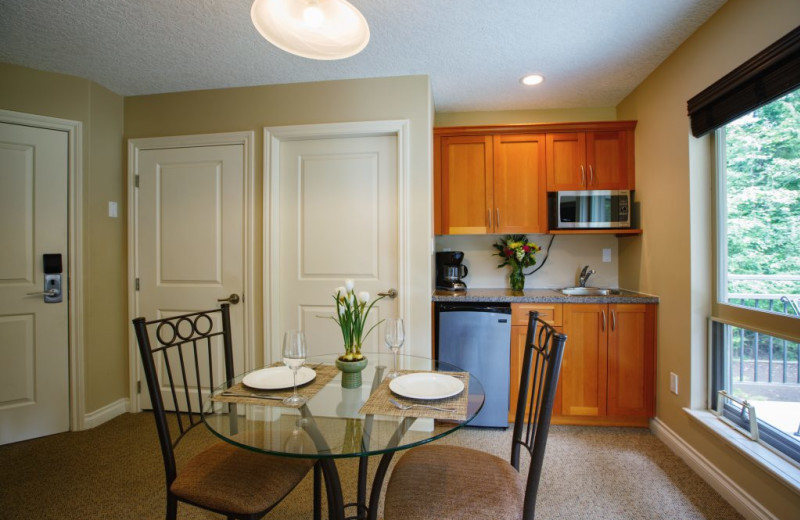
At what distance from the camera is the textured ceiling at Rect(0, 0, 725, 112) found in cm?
183

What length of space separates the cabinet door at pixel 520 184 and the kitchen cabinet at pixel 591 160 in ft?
0.33

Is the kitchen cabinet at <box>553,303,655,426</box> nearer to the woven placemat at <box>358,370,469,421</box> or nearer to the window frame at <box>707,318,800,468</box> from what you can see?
the window frame at <box>707,318,800,468</box>

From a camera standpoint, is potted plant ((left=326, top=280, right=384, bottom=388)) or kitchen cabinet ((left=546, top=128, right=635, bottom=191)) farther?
kitchen cabinet ((left=546, top=128, right=635, bottom=191))

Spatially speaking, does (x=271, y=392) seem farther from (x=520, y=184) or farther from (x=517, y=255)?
(x=520, y=184)

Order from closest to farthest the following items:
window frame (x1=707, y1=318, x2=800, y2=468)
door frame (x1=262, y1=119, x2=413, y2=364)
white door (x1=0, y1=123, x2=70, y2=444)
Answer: window frame (x1=707, y1=318, x2=800, y2=468) → white door (x1=0, y1=123, x2=70, y2=444) → door frame (x1=262, y1=119, x2=413, y2=364)

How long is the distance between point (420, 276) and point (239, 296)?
1365mm

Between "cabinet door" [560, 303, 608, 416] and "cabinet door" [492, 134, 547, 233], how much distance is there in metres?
0.74

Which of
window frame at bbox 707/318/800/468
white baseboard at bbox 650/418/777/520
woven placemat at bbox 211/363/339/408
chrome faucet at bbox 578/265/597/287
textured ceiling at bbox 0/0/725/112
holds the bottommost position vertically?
white baseboard at bbox 650/418/777/520

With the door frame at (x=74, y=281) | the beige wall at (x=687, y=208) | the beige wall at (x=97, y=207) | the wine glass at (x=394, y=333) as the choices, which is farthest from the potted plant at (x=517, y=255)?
the door frame at (x=74, y=281)

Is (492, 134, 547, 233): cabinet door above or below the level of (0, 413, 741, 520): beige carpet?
above

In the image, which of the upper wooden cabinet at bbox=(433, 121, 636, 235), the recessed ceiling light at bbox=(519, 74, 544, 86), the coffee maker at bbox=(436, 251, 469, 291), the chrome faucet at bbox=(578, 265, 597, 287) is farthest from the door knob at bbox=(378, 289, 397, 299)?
the recessed ceiling light at bbox=(519, 74, 544, 86)

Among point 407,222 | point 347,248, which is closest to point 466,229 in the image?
point 407,222

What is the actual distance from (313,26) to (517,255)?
88.3 inches

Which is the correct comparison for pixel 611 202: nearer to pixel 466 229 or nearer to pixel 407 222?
pixel 466 229
